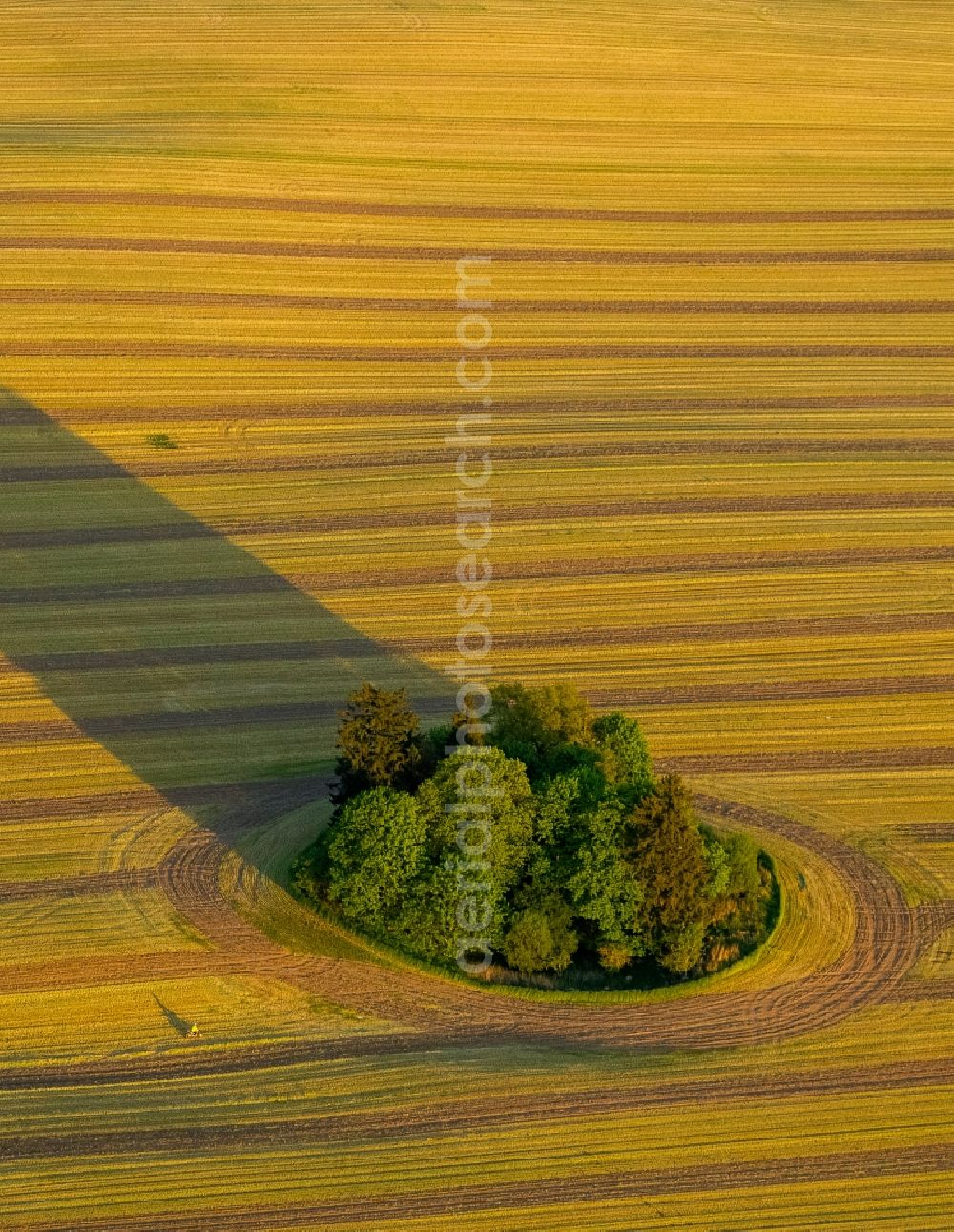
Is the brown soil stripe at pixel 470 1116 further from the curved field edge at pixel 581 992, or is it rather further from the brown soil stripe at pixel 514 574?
the brown soil stripe at pixel 514 574

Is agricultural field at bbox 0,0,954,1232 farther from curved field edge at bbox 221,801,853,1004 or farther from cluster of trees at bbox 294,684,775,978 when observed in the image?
cluster of trees at bbox 294,684,775,978

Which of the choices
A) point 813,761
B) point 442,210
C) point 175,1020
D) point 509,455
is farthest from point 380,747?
point 442,210

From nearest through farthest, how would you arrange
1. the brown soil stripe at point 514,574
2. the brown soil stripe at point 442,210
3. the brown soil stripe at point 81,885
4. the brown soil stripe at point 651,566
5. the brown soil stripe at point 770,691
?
the brown soil stripe at point 81,885 → the brown soil stripe at point 770,691 → the brown soil stripe at point 514,574 → the brown soil stripe at point 651,566 → the brown soil stripe at point 442,210

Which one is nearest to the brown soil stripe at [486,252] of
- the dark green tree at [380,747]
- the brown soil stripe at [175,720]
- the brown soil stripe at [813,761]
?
the brown soil stripe at [175,720]

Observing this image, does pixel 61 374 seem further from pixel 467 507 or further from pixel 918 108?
pixel 918 108

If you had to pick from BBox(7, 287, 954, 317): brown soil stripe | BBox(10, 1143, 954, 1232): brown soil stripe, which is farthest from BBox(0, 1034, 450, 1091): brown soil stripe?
BBox(7, 287, 954, 317): brown soil stripe

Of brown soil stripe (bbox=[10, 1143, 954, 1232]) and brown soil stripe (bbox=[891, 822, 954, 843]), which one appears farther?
brown soil stripe (bbox=[891, 822, 954, 843])

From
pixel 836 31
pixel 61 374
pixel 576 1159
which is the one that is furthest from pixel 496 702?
pixel 836 31
